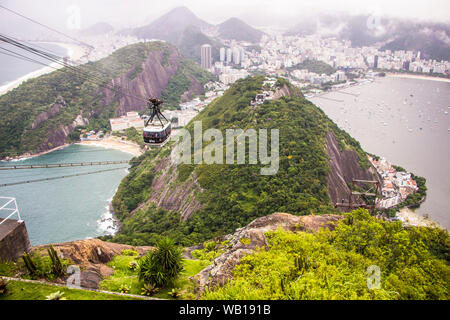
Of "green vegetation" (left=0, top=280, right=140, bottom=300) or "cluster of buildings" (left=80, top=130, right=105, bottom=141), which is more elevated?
"green vegetation" (left=0, top=280, right=140, bottom=300)

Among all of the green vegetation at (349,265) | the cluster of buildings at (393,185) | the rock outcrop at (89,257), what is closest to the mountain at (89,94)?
the rock outcrop at (89,257)

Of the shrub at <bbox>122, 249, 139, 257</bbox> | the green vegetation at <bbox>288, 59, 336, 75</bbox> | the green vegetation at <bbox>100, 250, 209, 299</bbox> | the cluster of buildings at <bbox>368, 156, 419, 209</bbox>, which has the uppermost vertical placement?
the green vegetation at <bbox>288, 59, 336, 75</bbox>

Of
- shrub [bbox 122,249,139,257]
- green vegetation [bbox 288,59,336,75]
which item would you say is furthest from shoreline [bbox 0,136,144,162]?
green vegetation [bbox 288,59,336,75]

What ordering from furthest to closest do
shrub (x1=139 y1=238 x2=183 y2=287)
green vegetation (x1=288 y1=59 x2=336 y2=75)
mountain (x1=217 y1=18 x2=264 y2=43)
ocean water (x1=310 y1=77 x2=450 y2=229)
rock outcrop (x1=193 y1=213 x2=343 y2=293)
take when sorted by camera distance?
mountain (x1=217 y1=18 x2=264 y2=43)
green vegetation (x1=288 y1=59 x2=336 y2=75)
ocean water (x1=310 y1=77 x2=450 y2=229)
rock outcrop (x1=193 y1=213 x2=343 y2=293)
shrub (x1=139 y1=238 x2=183 y2=287)

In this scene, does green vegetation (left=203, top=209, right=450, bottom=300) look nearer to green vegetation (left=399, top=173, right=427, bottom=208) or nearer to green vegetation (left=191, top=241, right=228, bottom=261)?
green vegetation (left=191, top=241, right=228, bottom=261)

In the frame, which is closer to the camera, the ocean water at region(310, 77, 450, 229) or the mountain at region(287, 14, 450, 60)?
the ocean water at region(310, 77, 450, 229)

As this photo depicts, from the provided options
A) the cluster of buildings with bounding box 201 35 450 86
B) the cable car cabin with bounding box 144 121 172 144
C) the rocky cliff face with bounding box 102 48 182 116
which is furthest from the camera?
the cluster of buildings with bounding box 201 35 450 86
